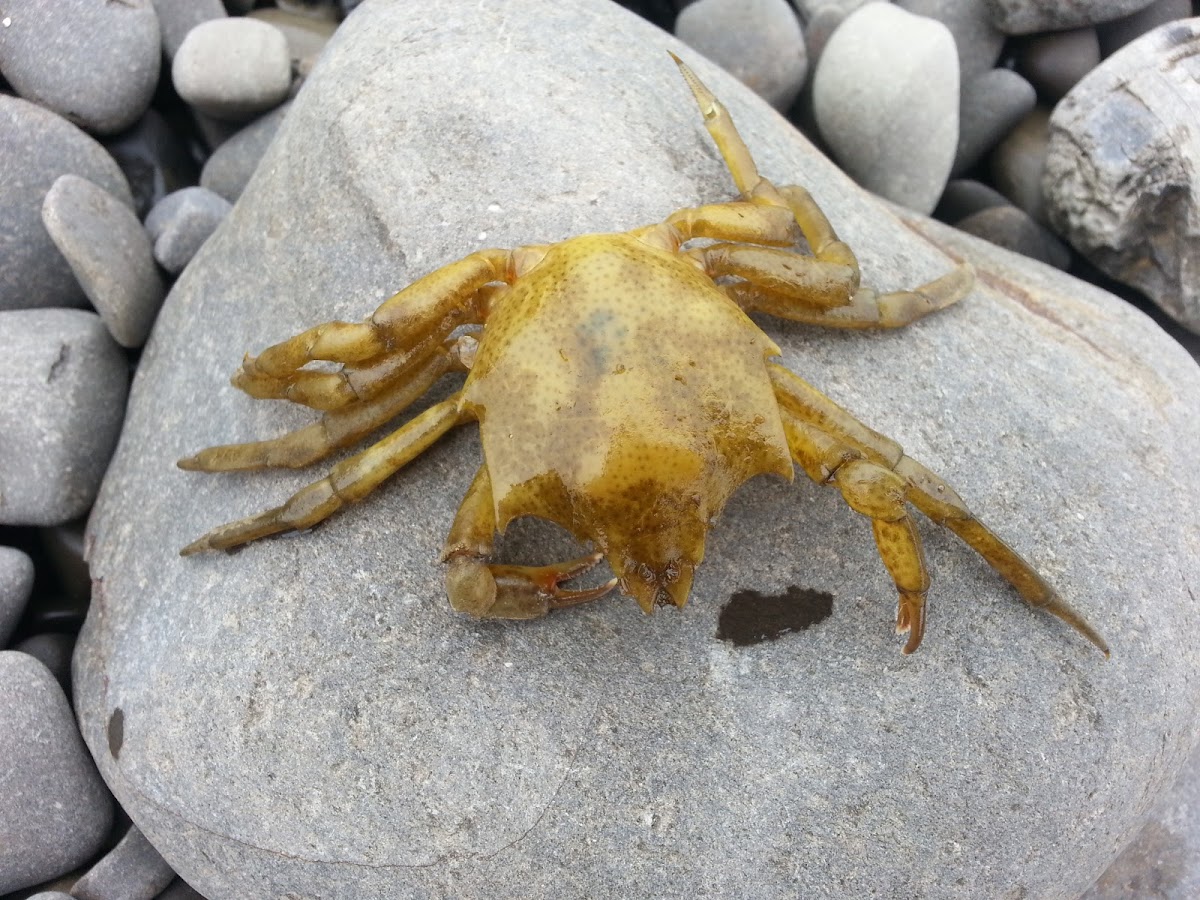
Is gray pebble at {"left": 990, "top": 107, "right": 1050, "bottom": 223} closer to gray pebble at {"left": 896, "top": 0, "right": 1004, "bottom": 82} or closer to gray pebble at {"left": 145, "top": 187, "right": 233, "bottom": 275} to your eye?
gray pebble at {"left": 896, "top": 0, "right": 1004, "bottom": 82}

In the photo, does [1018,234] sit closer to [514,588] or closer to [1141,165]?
[1141,165]

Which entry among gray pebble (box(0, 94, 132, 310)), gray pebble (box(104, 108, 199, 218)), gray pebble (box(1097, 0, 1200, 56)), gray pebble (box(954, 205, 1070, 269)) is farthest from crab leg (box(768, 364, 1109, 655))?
gray pebble (box(1097, 0, 1200, 56))

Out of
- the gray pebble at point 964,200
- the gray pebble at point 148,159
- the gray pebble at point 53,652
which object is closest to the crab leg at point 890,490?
the gray pebble at point 964,200

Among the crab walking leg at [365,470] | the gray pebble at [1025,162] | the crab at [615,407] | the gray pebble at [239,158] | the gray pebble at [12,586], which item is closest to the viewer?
the crab at [615,407]

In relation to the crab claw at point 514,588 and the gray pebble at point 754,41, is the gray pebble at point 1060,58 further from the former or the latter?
the crab claw at point 514,588

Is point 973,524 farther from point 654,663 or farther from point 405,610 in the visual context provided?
point 405,610
